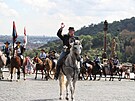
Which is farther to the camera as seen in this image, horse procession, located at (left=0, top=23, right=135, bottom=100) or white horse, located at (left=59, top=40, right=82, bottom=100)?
horse procession, located at (left=0, top=23, right=135, bottom=100)

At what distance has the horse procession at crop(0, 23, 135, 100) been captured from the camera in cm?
1587

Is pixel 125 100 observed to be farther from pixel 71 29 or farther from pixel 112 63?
pixel 112 63

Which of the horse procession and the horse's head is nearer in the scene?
the horse's head

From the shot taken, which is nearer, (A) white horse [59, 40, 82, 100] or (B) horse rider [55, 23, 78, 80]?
(A) white horse [59, 40, 82, 100]

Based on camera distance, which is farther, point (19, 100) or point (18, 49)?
point (18, 49)

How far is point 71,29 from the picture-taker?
52.4ft

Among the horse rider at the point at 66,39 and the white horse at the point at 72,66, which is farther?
the horse rider at the point at 66,39

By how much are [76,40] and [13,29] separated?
1662cm

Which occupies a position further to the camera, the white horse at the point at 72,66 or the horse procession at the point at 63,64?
the horse procession at the point at 63,64

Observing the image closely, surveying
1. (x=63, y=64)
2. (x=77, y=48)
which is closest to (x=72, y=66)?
(x=63, y=64)

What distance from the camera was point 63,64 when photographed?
1641 centimetres

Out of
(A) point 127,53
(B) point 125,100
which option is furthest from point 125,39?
(B) point 125,100

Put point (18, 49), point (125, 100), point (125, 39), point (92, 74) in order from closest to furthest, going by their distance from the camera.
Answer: point (125, 100), point (18, 49), point (92, 74), point (125, 39)

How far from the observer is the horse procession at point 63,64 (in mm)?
15867
